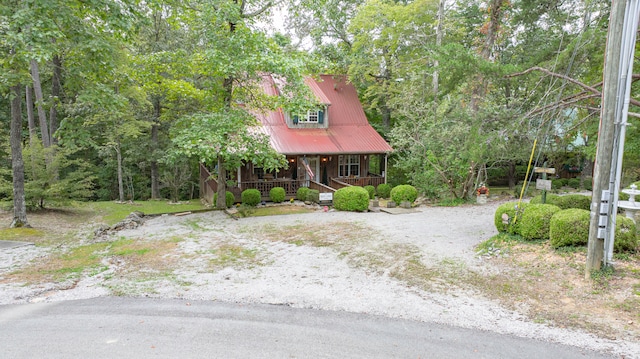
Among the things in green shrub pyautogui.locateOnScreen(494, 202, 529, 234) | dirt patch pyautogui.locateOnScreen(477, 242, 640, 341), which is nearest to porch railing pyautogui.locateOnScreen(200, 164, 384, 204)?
green shrub pyautogui.locateOnScreen(494, 202, 529, 234)

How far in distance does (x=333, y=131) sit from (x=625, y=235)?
16.5 m

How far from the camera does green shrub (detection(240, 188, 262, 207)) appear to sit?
61.7 ft

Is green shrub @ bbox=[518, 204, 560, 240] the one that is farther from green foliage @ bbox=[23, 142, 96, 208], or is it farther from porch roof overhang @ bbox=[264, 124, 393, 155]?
green foliage @ bbox=[23, 142, 96, 208]

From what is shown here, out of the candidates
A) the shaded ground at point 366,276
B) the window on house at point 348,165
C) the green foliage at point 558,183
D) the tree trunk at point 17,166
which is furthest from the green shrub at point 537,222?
the green foliage at point 558,183

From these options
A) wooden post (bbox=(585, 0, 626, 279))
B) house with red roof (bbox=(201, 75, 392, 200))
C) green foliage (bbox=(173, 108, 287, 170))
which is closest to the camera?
wooden post (bbox=(585, 0, 626, 279))

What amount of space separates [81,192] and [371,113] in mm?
19003

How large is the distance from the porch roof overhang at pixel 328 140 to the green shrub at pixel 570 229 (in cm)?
1335

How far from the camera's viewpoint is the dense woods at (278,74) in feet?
30.6

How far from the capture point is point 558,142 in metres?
20.1

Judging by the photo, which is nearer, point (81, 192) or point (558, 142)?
point (81, 192)

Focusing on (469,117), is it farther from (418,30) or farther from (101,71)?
(418,30)

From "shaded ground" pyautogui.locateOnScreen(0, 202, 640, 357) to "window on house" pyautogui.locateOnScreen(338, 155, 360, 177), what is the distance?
10.8 meters

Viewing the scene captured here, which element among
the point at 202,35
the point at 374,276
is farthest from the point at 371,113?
the point at 374,276

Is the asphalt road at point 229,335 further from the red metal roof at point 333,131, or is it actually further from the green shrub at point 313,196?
the red metal roof at point 333,131
